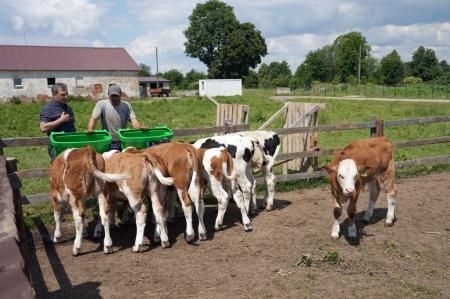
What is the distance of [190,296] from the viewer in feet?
15.8

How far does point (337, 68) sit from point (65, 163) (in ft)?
332

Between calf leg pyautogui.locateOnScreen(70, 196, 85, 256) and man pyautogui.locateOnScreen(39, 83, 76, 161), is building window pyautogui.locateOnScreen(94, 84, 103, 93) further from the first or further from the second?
calf leg pyautogui.locateOnScreen(70, 196, 85, 256)

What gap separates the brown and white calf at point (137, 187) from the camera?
5.98m

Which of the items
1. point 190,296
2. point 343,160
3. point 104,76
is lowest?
point 190,296

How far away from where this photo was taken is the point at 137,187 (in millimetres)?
5980

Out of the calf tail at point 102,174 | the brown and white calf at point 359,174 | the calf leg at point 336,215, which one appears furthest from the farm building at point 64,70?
the calf leg at point 336,215

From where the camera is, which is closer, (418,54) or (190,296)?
(190,296)

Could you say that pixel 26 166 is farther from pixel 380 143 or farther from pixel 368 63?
pixel 368 63

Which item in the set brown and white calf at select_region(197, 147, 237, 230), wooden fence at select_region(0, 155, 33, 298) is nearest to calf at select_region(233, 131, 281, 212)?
brown and white calf at select_region(197, 147, 237, 230)

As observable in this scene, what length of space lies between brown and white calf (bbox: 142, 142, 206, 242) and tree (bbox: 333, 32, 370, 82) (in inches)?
3676

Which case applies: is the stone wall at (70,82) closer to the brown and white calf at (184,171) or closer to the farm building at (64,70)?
the farm building at (64,70)

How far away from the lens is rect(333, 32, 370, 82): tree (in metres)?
96.6

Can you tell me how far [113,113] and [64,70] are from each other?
4532 centimetres

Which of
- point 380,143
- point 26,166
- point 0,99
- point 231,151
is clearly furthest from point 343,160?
point 0,99
